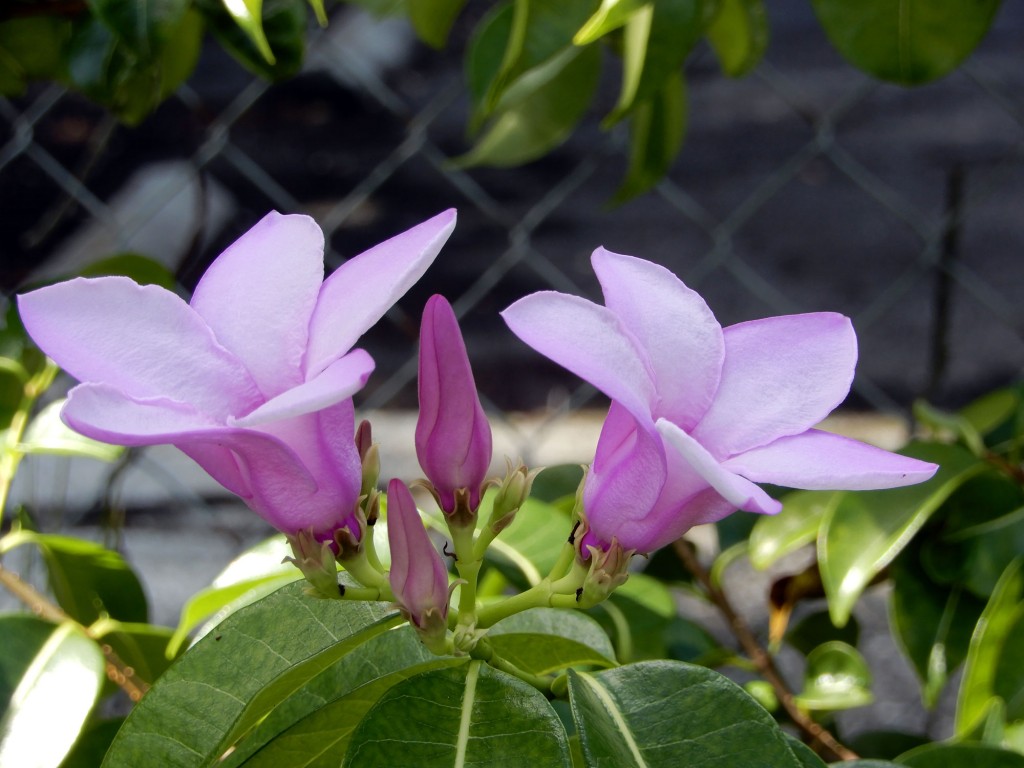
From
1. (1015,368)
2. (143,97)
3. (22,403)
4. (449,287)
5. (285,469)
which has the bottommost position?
(1015,368)

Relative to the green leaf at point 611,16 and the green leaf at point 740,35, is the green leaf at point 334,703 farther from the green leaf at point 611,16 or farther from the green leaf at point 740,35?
the green leaf at point 740,35

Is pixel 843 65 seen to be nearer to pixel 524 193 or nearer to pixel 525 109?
pixel 524 193

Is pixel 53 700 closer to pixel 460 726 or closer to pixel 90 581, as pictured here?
pixel 90 581

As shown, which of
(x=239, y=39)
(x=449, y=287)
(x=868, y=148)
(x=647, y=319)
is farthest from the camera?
(x=868, y=148)

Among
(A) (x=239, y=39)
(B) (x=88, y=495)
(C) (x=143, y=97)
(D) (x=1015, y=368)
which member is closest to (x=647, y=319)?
(A) (x=239, y=39)

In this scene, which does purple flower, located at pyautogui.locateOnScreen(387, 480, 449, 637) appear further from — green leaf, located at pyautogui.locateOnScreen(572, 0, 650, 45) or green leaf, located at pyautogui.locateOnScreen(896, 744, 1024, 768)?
green leaf, located at pyautogui.locateOnScreen(896, 744, 1024, 768)

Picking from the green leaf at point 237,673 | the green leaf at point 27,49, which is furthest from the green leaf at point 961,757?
the green leaf at point 27,49

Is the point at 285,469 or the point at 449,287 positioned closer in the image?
the point at 285,469
